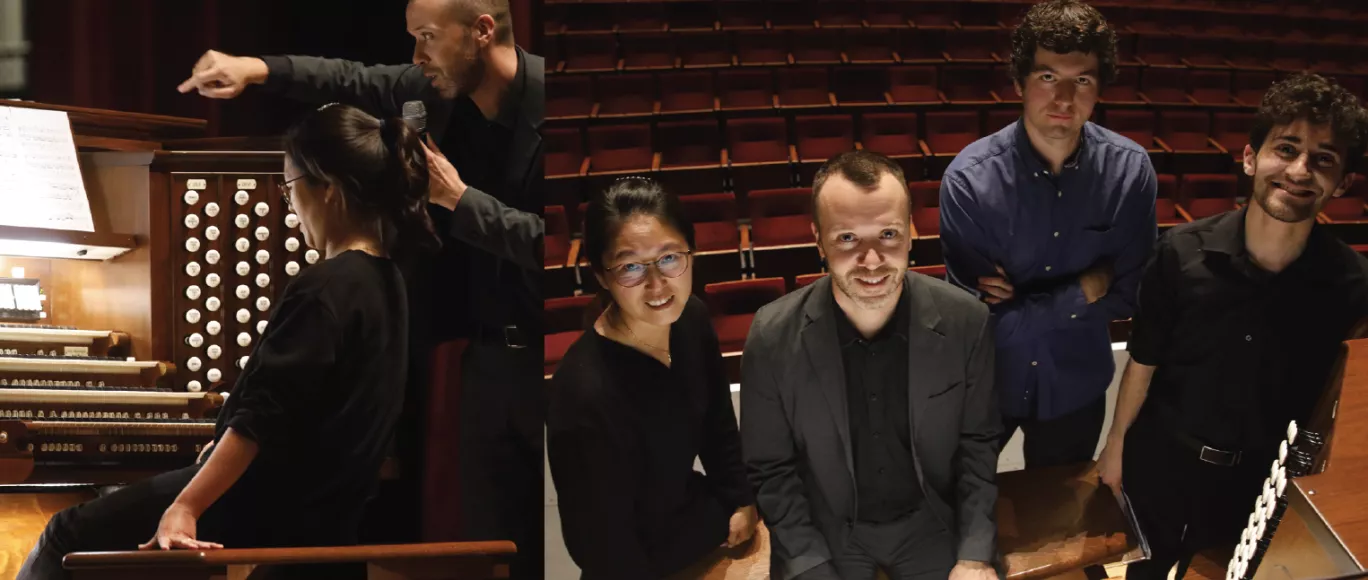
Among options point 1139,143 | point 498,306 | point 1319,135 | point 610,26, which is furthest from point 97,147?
point 1319,135

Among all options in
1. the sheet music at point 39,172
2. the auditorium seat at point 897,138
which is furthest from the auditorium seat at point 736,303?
the sheet music at point 39,172

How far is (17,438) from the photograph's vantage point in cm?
148

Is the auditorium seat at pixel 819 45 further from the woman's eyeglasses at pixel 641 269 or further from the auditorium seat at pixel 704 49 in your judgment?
the woman's eyeglasses at pixel 641 269

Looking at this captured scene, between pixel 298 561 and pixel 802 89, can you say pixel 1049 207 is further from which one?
pixel 298 561

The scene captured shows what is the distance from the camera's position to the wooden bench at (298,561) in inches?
55.2

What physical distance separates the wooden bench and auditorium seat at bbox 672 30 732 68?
94cm

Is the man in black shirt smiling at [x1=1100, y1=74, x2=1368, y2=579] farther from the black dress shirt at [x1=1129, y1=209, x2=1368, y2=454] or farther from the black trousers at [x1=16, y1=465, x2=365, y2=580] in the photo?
the black trousers at [x1=16, y1=465, x2=365, y2=580]

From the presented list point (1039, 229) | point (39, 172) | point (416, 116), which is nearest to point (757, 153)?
point (1039, 229)

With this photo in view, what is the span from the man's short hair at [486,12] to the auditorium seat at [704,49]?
338mm

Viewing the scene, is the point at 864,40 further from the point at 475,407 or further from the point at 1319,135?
the point at 475,407

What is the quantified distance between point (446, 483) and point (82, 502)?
1.91ft

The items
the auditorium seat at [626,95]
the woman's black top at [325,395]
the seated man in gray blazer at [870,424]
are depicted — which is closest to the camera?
the woman's black top at [325,395]

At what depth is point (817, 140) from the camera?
5.41ft

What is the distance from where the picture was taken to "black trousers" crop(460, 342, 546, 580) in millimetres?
1540
